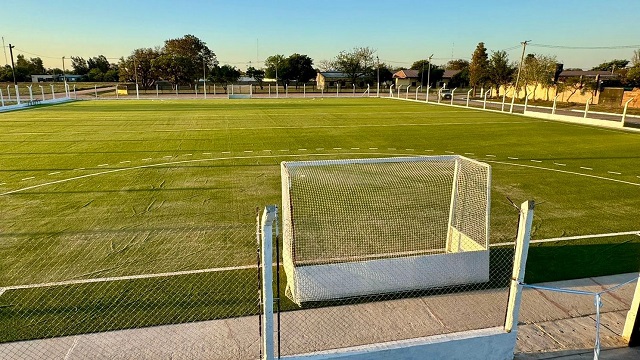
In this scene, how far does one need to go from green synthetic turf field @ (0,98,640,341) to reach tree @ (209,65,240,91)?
6912 cm

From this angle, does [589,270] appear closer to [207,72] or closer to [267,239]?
[267,239]

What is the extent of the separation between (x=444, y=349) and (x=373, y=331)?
97 centimetres

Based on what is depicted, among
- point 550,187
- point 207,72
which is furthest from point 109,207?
point 207,72

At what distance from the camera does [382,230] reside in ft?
27.2

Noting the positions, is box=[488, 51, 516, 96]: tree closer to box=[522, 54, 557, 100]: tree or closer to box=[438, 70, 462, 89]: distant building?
box=[522, 54, 557, 100]: tree

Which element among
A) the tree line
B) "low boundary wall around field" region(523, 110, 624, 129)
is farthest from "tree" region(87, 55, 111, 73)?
"low boundary wall around field" region(523, 110, 624, 129)

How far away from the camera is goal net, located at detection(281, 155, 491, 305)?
19.1ft

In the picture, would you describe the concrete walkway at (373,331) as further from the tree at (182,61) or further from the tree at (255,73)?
the tree at (255,73)

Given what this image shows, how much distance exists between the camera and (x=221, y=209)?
9672mm

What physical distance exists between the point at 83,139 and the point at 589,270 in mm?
20348

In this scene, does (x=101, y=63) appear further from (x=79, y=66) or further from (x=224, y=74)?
(x=224, y=74)

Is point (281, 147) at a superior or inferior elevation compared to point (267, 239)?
inferior

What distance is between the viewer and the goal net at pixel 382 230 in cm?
581

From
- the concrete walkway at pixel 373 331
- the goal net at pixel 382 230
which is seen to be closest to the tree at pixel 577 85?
the goal net at pixel 382 230
